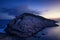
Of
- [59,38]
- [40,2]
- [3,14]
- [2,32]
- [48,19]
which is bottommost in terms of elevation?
[59,38]

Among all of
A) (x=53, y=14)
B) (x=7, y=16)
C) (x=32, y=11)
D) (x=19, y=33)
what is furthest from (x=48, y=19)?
(x=7, y=16)

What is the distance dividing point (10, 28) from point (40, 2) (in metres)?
0.55

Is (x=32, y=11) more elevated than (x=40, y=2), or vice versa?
(x=40, y=2)

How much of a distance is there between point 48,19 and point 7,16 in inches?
22.4

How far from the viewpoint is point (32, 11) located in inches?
61.1

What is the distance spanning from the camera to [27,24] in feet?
5.02

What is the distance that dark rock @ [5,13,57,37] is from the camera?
4.95ft

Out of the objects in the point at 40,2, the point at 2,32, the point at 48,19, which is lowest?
the point at 2,32

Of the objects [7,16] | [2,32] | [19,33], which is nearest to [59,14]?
[19,33]

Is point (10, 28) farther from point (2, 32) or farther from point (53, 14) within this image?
point (53, 14)

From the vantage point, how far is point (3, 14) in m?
1.54

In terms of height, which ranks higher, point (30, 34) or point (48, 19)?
point (48, 19)

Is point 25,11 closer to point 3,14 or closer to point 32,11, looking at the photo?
point 32,11

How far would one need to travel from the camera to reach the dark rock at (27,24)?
4.95 feet
